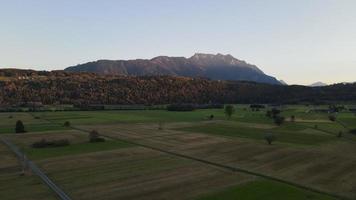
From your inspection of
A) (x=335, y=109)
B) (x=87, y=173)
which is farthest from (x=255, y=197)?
(x=335, y=109)

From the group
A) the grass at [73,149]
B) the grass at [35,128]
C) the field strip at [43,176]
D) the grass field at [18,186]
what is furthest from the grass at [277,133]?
the grass field at [18,186]

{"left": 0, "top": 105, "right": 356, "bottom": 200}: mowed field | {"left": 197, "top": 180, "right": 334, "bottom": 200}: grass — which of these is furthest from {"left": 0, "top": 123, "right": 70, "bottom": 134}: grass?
{"left": 197, "top": 180, "right": 334, "bottom": 200}: grass

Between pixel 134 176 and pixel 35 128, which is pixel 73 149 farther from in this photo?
pixel 35 128

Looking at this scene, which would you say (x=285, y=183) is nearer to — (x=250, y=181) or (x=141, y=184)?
(x=250, y=181)

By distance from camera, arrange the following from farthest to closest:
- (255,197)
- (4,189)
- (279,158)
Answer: (279,158), (4,189), (255,197)

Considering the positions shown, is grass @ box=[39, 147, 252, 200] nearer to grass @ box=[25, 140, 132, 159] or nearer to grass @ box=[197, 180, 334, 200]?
grass @ box=[197, 180, 334, 200]

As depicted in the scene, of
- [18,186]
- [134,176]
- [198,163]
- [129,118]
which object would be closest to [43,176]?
[18,186]
